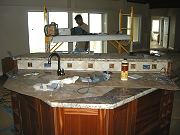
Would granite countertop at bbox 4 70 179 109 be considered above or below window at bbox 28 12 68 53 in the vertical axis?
below

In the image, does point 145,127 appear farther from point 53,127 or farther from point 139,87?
point 53,127

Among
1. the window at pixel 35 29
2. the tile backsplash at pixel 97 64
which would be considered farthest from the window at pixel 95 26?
the tile backsplash at pixel 97 64

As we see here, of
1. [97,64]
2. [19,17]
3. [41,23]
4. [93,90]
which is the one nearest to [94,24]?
[41,23]

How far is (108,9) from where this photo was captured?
27.2 ft

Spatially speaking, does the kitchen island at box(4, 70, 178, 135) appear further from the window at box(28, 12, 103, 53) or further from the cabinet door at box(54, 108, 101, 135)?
the window at box(28, 12, 103, 53)

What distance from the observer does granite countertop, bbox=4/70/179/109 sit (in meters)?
1.92

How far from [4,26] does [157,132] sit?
5502 millimetres

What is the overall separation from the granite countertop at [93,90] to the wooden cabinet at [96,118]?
0.08 metres

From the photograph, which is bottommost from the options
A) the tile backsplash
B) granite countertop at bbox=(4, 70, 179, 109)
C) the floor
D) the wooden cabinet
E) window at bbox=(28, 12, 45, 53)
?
the floor

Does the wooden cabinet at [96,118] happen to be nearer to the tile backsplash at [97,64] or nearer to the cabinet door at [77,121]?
the cabinet door at [77,121]

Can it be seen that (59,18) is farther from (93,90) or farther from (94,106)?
(94,106)

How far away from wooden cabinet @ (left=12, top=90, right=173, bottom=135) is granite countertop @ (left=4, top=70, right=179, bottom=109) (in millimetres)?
81

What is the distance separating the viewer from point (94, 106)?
73.9 inches

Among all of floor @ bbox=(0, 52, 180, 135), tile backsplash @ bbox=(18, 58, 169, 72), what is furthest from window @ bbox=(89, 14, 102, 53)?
tile backsplash @ bbox=(18, 58, 169, 72)
